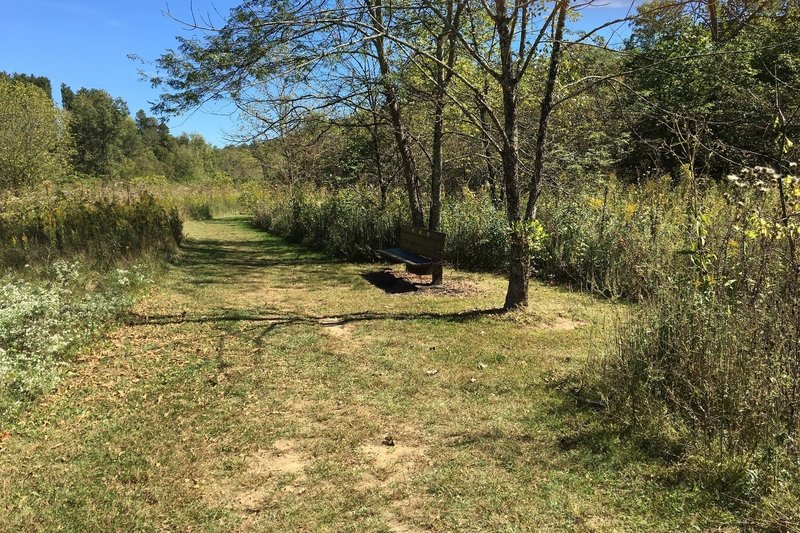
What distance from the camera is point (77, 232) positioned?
8398mm

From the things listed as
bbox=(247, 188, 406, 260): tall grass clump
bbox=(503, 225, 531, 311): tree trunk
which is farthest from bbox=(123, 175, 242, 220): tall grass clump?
bbox=(503, 225, 531, 311): tree trunk

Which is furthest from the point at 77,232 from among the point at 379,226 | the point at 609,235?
the point at 609,235

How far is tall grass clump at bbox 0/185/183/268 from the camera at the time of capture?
7762mm

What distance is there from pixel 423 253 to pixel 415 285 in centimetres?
63

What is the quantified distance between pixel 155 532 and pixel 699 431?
303cm

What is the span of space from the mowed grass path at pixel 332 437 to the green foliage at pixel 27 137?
21835 millimetres

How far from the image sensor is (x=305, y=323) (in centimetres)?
606

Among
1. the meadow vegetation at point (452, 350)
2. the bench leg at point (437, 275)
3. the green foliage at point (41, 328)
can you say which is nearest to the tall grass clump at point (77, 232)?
the meadow vegetation at point (452, 350)

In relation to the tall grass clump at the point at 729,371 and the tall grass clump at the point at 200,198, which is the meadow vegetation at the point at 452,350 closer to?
the tall grass clump at the point at 729,371

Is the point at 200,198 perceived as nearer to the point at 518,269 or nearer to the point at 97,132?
the point at 518,269

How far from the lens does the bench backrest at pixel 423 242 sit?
778cm

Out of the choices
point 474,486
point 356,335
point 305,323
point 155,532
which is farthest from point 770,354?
point 305,323

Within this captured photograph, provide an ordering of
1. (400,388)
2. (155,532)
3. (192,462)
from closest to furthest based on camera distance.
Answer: (155,532) → (192,462) → (400,388)

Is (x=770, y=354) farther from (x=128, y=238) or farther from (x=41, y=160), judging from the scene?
(x=41, y=160)
